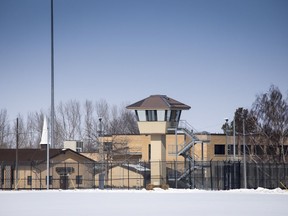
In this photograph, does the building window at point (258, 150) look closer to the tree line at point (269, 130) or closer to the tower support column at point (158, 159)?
the tree line at point (269, 130)

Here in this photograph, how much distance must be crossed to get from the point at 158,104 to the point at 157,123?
7.24ft

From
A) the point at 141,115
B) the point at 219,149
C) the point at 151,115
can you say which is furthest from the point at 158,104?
the point at 219,149

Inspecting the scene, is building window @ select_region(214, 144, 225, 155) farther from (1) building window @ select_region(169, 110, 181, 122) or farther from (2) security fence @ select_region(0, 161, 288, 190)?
(1) building window @ select_region(169, 110, 181, 122)

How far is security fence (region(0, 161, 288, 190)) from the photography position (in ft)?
214

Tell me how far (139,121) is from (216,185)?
10940 millimetres

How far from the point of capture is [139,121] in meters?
66.5

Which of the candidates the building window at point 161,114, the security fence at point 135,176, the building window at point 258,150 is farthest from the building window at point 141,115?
the building window at point 258,150

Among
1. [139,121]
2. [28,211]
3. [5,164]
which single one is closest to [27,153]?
[5,164]

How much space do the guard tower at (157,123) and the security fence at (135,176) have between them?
527mm

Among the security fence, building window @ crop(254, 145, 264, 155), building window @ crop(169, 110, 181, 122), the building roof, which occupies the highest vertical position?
the building roof

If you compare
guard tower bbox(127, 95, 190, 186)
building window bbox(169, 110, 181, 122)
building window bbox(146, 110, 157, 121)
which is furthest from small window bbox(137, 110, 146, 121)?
building window bbox(169, 110, 181, 122)

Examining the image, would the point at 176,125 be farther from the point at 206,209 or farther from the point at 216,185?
the point at 206,209

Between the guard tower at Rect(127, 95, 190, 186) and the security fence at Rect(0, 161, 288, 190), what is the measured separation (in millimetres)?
527

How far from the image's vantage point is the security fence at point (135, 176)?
65.4 metres
